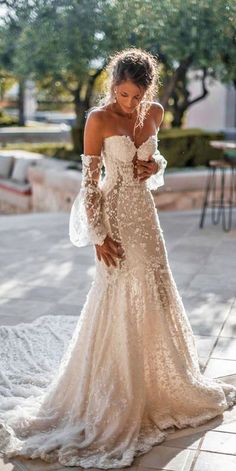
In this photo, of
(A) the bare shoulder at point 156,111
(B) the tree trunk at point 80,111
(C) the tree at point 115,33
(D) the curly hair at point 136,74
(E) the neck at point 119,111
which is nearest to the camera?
(D) the curly hair at point 136,74

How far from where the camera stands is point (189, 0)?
275 inches

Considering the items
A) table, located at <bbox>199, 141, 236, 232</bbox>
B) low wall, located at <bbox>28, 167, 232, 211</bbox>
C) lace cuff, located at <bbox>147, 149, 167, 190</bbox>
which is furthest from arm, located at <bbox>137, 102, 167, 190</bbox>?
low wall, located at <bbox>28, 167, 232, 211</bbox>

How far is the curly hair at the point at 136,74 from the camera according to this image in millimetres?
2553

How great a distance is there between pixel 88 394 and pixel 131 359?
231mm

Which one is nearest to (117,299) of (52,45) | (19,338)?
(19,338)

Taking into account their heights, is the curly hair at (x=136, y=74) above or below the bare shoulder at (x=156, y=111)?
above

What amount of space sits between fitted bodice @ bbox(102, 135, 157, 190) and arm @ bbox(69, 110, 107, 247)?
0.13ft

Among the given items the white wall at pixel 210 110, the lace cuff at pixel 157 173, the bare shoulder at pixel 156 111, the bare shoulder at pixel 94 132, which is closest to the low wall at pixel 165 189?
the lace cuff at pixel 157 173

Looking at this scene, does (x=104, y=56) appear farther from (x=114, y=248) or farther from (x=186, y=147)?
(x=114, y=248)

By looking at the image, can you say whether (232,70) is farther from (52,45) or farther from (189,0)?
(52,45)

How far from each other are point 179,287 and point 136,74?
258 centimetres

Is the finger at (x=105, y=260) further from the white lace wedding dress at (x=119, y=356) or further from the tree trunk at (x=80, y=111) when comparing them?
the tree trunk at (x=80, y=111)

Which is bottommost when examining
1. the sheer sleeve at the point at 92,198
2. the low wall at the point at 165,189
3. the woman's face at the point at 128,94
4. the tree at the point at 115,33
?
the low wall at the point at 165,189

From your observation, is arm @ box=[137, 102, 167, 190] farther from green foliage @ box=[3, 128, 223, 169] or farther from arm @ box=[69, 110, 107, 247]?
green foliage @ box=[3, 128, 223, 169]
